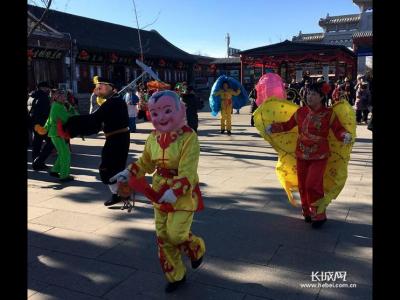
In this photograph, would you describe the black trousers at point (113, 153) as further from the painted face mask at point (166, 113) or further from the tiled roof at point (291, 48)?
the tiled roof at point (291, 48)

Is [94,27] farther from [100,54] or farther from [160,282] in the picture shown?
[160,282]

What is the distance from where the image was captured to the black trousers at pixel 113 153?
5.36 m

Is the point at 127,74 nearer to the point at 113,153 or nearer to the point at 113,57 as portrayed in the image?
the point at 113,57

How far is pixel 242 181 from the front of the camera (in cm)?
671

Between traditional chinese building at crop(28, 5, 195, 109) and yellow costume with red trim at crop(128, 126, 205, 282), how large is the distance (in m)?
19.0

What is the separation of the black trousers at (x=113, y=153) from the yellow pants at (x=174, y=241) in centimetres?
227

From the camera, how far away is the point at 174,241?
3.14 meters

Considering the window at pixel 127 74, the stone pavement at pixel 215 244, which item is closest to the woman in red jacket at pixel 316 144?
the stone pavement at pixel 215 244

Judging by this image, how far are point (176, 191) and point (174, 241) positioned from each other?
414 mm

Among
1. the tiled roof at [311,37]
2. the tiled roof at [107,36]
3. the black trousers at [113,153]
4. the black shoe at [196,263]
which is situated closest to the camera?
the black shoe at [196,263]

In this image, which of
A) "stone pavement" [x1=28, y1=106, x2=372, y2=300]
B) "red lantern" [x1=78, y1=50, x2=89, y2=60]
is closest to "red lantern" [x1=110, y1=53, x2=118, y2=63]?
"red lantern" [x1=78, y1=50, x2=89, y2=60]

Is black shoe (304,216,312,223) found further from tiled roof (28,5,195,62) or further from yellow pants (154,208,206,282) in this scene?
tiled roof (28,5,195,62)
